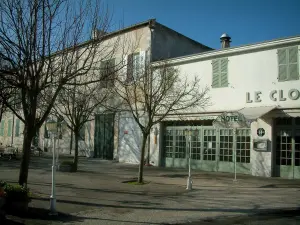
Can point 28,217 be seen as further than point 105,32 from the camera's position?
No

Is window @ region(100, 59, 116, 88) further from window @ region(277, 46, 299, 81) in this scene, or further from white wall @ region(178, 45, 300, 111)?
window @ region(277, 46, 299, 81)

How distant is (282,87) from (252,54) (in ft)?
7.28

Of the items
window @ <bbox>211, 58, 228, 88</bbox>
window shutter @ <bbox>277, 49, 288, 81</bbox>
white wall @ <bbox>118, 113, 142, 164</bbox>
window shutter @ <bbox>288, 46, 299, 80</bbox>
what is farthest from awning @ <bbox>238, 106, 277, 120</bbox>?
white wall @ <bbox>118, 113, 142, 164</bbox>

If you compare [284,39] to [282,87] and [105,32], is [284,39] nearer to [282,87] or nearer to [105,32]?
[282,87]

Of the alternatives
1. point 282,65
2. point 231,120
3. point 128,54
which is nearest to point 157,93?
point 231,120

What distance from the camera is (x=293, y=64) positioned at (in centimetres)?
1464

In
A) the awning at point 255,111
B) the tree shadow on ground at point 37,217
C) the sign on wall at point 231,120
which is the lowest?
the tree shadow on ground at point 37,217

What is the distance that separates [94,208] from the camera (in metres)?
8.80

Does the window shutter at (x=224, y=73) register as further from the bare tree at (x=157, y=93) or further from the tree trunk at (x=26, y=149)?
the tree trunk at (x=26, y=149)

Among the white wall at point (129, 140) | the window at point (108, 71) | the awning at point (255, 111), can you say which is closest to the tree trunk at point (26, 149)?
the window at point (108, 71)

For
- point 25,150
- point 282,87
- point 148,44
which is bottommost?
point 25,150

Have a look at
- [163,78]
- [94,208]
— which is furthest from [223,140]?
[94,208]

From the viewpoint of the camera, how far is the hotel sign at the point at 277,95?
14407mm

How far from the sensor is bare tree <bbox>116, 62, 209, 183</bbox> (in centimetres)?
1341
